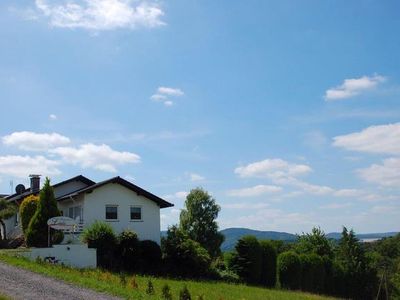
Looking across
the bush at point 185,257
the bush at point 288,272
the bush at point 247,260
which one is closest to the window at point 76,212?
the bush at point 185,257

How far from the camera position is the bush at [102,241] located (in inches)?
1153

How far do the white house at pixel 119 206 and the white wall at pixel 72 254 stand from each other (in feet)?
23.3

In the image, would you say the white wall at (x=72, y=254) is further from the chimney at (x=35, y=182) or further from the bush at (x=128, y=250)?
the chimney at (x=35, y=182)

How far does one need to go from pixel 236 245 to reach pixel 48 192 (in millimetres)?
12636

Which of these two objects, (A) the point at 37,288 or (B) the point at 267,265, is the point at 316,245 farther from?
(A) the point at 37,288

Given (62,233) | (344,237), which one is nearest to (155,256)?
(62,233)

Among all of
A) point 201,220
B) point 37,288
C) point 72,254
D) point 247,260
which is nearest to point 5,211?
point 72,254

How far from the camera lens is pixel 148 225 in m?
37.0

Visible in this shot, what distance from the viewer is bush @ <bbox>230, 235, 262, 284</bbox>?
3522 cm

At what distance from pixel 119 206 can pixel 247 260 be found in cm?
921

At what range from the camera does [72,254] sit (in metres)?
27.2

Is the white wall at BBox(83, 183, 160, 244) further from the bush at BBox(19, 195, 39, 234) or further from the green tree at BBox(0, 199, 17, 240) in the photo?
the green tree at BBox(0, 199, 17, 240)

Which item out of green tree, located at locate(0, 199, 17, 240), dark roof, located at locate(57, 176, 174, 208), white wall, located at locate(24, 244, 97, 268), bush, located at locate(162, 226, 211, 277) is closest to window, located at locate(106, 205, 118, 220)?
dark roof, located at locate(57, 176, 174, 208)

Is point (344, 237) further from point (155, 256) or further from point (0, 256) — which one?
point (0, 256)
